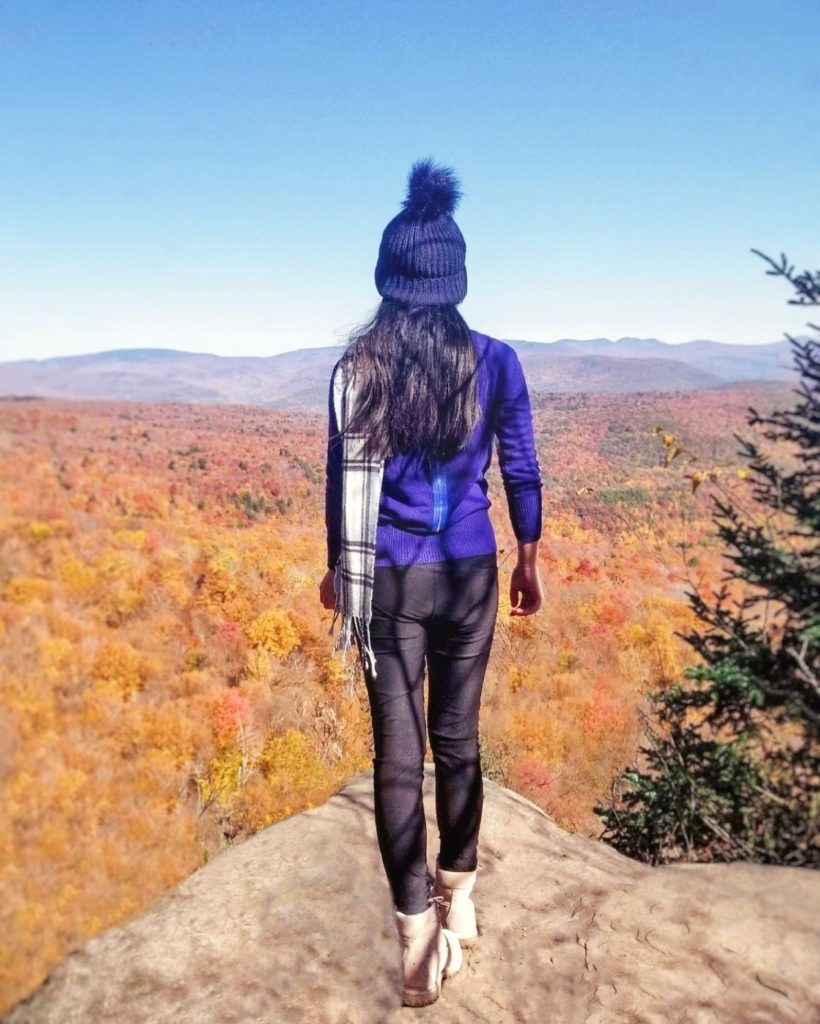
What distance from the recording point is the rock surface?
1.56 meters

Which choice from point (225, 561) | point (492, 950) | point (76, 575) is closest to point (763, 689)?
point (492, 950)

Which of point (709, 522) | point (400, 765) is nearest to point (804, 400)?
point (709, 522)

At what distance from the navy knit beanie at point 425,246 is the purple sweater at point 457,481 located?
14cm

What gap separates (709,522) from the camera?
360cm

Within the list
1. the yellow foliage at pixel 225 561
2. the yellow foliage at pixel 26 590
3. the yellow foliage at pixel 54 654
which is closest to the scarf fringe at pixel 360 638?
the yellow foliage at pixel 225 561

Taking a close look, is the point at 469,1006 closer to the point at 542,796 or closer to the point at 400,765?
the point at 400,765

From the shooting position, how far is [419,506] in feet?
4.67

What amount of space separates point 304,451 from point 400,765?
28.1ft

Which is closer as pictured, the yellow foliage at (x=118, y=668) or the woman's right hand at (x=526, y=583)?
the woman's right hand at (x=526, y=583)

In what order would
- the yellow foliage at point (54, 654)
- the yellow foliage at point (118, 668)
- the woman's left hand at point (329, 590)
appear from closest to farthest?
1. the woman's left hand at point (329, 590)
2. the yellow foliage at point (54, 654)
3. the yellow foliage at point (118, 668)

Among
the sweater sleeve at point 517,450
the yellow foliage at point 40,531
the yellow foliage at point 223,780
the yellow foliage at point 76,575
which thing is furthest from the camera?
the yellow foliage at point 76,575

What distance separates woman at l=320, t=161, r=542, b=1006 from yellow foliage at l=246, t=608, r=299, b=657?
8.28 m

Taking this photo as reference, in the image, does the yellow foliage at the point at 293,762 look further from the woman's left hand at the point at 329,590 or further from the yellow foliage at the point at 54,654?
the woman's left hand at the point at 329,590

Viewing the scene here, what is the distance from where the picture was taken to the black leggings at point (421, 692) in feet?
4.75
